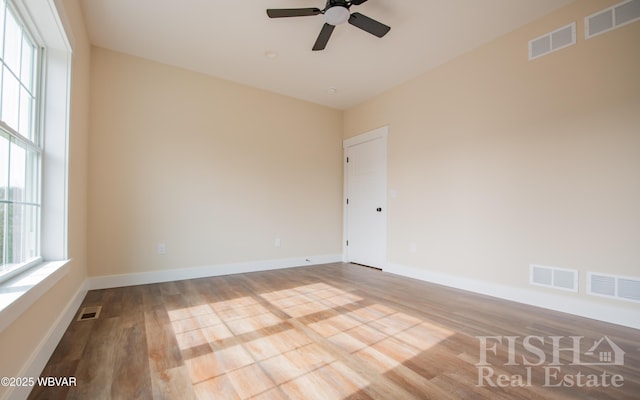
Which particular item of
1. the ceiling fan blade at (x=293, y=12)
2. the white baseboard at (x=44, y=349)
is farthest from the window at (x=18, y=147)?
the ceiling fan blade at (x=293, y=12)

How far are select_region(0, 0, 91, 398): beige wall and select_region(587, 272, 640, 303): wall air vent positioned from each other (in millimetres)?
3781

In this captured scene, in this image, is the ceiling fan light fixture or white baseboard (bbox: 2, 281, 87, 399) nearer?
white baseboard (bbox: 2, 281, 87, 399)

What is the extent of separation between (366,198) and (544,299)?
2.62 meters

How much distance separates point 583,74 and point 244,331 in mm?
3599

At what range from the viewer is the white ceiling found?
253 cm

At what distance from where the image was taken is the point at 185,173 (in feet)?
11.9

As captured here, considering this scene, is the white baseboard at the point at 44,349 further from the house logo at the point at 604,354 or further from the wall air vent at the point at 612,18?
the wall air vent at the point at 612,18

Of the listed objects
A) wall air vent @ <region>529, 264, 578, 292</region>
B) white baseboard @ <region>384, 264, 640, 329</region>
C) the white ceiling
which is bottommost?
white baseboard @ <region>384, 264, 640, 329</region>

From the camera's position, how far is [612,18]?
229cm

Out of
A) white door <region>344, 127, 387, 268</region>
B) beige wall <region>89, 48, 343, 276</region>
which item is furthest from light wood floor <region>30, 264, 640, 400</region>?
white door <region>344, 127, 387, 268</region>

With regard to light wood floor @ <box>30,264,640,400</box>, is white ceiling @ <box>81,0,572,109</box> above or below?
above

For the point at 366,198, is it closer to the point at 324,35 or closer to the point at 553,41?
the point at 324,35

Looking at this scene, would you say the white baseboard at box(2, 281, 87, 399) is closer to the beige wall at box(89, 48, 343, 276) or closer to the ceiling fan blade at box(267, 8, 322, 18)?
the beige wall at box(89, 48, 343, 276)

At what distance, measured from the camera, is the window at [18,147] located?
144 centimetres
